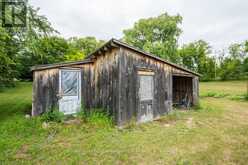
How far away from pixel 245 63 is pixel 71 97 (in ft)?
132

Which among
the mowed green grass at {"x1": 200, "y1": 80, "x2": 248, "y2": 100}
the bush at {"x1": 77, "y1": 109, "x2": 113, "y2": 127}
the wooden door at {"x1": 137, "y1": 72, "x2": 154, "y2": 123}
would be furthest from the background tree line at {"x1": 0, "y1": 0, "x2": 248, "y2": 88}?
the mowed green grass at {"x1": 200, "y1": 80, "x2": 248, "y2": 100}

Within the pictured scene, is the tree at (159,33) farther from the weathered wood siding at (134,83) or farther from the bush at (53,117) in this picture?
the bush at (53,117)

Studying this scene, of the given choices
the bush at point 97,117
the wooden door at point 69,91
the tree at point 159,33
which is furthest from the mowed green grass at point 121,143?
the tree at point 159,33

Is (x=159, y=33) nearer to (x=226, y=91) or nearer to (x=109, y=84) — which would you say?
(x=226, y=91)

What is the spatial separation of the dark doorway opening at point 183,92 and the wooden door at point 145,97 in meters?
4.72

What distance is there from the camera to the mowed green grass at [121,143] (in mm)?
3646

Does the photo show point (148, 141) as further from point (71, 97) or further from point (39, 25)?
point (39, 25)

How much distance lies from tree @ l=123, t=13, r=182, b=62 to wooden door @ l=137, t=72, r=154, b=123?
22.5 m

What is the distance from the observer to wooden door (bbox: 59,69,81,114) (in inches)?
270

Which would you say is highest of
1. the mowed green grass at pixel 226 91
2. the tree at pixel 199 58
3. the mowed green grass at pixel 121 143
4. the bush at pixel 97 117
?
the tree at pixel 199 58

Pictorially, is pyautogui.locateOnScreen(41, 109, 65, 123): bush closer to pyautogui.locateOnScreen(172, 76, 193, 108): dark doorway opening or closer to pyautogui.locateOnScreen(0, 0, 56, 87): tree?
pyautogui.locateOnScreen(0, 0, 56, 87): tree

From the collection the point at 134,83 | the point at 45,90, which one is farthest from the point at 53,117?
the point at 134,83

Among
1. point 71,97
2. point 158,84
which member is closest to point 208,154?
point 158,84

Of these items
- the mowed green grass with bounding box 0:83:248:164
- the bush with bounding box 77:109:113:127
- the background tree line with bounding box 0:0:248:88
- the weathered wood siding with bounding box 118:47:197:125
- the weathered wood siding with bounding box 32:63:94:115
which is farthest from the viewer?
the background tree line with bounding box 0:0:248:88
